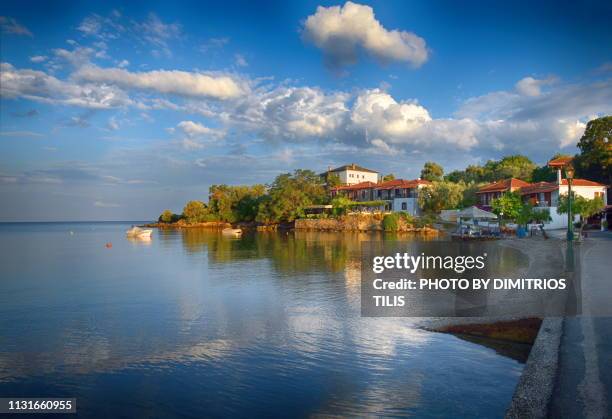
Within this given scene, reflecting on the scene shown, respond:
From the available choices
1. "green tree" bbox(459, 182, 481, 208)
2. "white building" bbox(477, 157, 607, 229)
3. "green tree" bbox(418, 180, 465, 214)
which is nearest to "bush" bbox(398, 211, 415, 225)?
"green tree" bbox(418, 180, 465, 214)

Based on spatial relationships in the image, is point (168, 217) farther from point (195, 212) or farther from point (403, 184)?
point (403, 184)

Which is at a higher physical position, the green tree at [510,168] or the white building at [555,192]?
the green tree at [510,168]

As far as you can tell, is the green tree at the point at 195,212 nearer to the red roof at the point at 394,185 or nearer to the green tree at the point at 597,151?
the red roof at the point at 394,185

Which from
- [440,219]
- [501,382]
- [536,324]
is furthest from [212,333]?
[440,219]

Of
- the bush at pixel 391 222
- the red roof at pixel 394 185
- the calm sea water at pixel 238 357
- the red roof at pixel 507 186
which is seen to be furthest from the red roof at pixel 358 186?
the calm sea water at pixel 238 357

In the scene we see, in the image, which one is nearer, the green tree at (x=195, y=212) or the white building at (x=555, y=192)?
the white building at (x=555, y=192)

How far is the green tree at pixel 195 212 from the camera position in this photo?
11912 centimetres

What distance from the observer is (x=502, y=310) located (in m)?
14.6

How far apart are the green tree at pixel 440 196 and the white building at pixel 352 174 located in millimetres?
39331

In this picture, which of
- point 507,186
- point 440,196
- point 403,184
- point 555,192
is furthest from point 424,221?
point 555,192

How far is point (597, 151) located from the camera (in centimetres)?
5697

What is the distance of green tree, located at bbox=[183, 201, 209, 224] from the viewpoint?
391 feet

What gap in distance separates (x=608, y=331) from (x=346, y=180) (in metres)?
106

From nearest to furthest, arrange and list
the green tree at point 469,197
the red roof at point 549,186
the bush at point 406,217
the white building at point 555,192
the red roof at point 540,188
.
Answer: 1. the white building at point 555,192
2. the red roof at point 549,186
3. the red roof at point 540,188
4. the green tree at point 469,197
5. the bush at point 406,217
